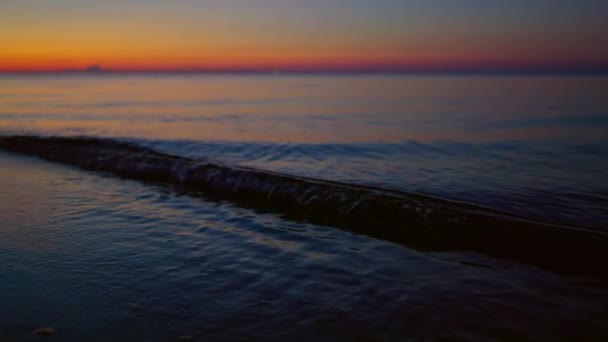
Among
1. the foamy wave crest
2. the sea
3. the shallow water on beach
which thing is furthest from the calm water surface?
the shallow water on beach

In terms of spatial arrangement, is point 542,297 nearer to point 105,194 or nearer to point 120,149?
point 105,194

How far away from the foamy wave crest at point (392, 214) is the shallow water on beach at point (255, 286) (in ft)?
2.15

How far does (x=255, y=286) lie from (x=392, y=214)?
428 cm

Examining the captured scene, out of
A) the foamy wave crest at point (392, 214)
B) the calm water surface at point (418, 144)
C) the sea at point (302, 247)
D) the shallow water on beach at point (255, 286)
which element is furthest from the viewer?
the calm water surface at point (418, 144)

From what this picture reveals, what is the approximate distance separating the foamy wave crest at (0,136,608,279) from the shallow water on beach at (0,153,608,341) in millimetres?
654

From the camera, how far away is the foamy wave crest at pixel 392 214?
700cm

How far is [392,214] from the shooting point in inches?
353

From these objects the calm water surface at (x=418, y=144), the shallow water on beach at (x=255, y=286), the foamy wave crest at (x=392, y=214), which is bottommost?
the shallow water on beach at (x=255, y=286)

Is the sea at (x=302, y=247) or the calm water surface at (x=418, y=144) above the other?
the calm water surface at (x=418, y=144)

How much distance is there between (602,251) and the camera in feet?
22.2

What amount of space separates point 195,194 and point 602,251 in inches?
335

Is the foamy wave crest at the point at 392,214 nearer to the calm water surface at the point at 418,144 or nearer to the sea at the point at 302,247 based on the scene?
the sea at the point at 302,247

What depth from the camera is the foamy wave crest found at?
23.0 ft

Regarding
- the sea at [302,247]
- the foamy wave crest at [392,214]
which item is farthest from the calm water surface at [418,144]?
the foamy wave crest at [392,214]
